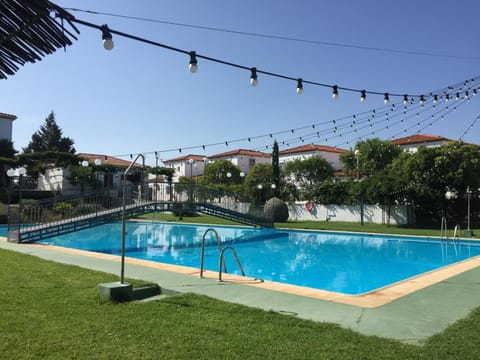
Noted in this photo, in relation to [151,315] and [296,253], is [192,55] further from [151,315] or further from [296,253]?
[296,253]

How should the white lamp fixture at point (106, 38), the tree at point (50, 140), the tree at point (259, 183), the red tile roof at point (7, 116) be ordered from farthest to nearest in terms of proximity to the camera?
the tree at point (50, 140) < the red tile roof at point (7, 116) < the tree at point (259, 183) < the white lamp fixture at point (106, 38)

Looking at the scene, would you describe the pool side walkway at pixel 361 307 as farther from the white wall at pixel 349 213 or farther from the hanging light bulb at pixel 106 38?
the white wall at pixel 349 213

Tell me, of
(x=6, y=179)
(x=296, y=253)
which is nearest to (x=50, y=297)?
(x=296, y=253)

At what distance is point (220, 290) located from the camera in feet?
22.4

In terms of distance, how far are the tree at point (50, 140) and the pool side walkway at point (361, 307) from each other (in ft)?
197

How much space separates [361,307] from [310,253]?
32.5ft

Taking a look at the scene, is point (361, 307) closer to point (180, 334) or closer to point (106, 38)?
point (180, 334)

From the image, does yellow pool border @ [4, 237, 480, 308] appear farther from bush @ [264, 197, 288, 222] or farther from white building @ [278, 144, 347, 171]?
white building @ [278, 144, 347, 171]

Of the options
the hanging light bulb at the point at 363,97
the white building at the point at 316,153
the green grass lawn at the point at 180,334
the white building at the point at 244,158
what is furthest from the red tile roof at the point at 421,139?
the green grass lawn at the point at 180,334

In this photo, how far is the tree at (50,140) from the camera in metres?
63.4

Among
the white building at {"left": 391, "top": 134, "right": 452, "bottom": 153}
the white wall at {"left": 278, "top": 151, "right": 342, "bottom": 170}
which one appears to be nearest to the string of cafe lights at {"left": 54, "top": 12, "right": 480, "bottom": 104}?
the white building at {"left": 391, "top": 134, "right": 452, "bottom": 153}

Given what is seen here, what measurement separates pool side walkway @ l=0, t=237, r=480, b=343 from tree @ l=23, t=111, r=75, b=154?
5993 centimetres

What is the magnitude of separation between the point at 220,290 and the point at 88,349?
3180mm

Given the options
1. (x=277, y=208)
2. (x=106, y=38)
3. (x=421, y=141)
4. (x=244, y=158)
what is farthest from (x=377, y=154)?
(x=106, y=38)
